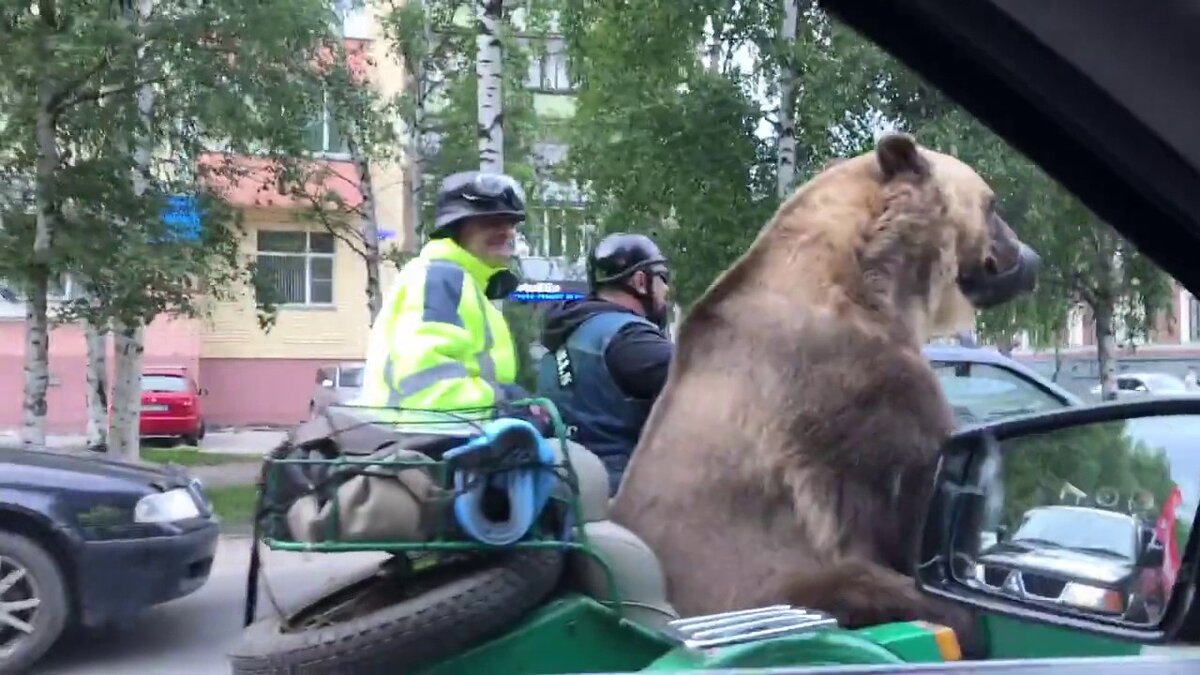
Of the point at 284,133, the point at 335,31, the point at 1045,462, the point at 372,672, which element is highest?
the point at 335,31

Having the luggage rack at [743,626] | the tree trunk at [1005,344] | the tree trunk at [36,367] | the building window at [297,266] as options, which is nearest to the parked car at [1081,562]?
the luggage rack at [743,626]

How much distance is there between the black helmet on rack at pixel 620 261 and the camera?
4113mm

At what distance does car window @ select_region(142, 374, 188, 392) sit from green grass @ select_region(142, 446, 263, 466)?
2.44 meters

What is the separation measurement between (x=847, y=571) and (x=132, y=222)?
28.9ft

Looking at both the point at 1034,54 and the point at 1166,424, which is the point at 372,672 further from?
the point at 1034,54

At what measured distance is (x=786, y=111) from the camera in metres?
8.84

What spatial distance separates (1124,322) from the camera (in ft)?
21.7

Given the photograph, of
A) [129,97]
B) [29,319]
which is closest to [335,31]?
[129,97]

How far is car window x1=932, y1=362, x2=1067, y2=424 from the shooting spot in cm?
482

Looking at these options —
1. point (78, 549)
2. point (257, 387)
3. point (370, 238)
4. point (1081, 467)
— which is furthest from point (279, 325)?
point (1081, 467)

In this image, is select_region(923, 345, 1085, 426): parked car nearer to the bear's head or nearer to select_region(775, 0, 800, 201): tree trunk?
the bear's head

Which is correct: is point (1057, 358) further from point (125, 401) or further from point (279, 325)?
point (279, 325)

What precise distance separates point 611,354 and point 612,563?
2.79ft

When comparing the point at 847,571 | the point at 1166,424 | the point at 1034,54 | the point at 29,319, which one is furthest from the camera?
the point at 29,319
